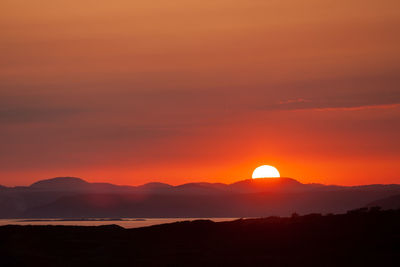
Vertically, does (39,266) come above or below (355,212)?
below

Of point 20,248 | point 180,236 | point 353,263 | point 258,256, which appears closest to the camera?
point 353,263

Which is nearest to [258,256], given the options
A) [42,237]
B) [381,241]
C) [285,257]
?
[285,257]

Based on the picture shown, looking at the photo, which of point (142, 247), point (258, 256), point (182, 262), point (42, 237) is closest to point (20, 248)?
point (42, 237)

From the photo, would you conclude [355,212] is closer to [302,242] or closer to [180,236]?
[302,242]

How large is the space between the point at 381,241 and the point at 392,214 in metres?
6.98

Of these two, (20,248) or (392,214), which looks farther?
(392,214)

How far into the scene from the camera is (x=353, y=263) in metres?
46.6

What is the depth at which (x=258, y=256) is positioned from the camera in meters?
49.7

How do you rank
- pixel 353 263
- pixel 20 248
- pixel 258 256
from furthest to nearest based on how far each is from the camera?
pixel 20 248 < pixel 258 256 < pixel 353 263

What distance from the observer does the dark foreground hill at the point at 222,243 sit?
4862cm

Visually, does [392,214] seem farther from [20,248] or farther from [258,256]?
[20,248]

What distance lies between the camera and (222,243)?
54.3 metres

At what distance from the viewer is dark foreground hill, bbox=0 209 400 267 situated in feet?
160

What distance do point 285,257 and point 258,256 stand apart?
5.61 feet
